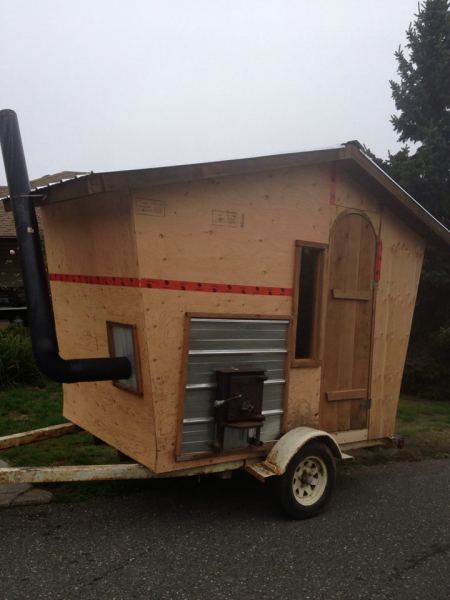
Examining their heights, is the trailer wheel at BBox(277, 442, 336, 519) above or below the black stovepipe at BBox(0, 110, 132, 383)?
below

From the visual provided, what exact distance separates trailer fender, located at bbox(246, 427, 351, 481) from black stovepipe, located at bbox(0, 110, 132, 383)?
1.39 m

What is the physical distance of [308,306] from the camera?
570 cm

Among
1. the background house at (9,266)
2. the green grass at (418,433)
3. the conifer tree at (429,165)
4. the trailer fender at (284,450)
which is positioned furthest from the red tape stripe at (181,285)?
the background house at (9,266)

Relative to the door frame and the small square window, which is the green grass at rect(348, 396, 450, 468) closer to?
the door frame

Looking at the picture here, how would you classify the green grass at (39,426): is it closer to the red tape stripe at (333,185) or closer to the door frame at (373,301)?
the door frame at (373,301)

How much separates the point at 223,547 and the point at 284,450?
0.99 m

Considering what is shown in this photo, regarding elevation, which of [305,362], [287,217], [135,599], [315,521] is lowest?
[315,521]

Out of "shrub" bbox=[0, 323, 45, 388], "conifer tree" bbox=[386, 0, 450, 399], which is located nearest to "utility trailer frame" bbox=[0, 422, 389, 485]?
"shrub" bbox=[0, 323, 45, 388]

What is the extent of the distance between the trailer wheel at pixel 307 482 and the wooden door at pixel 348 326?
1.59 ft

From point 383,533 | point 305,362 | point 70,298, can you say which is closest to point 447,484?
point 383,533

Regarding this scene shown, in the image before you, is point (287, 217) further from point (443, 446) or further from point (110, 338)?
point (443, 446)

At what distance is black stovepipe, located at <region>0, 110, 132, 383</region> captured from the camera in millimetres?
4562

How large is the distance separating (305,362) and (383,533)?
161 centimetres

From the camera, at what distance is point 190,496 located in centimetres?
545
